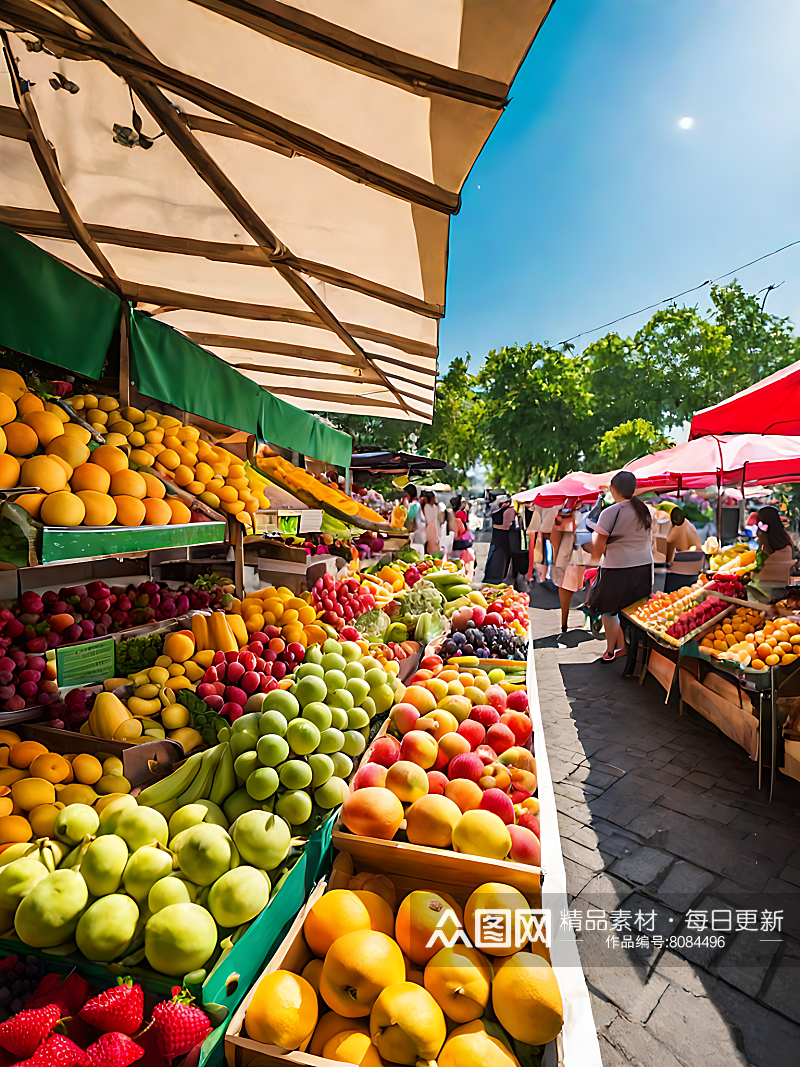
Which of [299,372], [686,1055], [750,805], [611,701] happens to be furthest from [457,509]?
[686,1055]

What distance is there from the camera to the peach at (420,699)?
8.36ft

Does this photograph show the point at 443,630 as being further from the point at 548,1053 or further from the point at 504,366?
the point at 504,366

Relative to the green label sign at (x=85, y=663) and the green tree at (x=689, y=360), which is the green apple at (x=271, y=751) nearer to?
the green label sign at (x=85, y=663)

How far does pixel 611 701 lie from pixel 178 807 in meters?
4.84

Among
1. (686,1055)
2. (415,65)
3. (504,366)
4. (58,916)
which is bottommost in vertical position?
(686,1055)

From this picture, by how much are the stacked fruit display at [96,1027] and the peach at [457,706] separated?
1.58 m

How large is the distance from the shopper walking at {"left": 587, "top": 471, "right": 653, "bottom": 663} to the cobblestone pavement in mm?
1509

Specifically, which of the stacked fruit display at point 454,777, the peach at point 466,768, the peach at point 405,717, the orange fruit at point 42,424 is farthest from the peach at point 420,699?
the orange fruit at point 42,424

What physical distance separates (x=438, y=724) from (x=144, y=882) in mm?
1361

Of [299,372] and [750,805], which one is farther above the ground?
[299,372]

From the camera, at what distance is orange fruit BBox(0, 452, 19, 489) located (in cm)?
153

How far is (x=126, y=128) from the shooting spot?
1629mm

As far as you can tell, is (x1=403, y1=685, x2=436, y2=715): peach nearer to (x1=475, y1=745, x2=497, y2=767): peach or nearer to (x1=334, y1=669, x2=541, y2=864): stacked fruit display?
(x1=334, y1=669, x2=541, y2=864): stacked fruit display

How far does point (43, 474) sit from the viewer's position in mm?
1610
